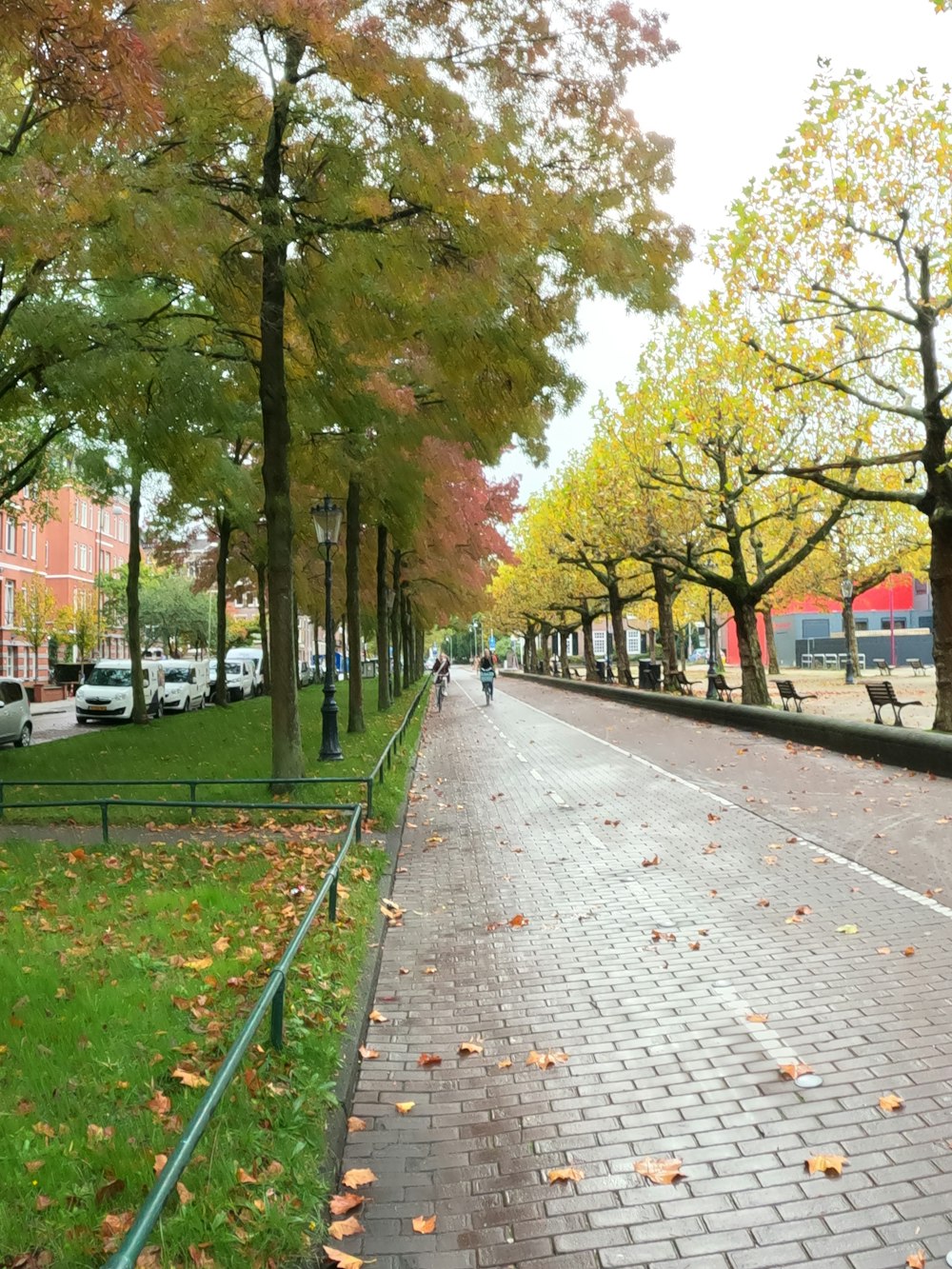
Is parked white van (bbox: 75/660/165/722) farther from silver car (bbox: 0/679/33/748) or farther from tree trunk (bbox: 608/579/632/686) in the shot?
tree trunk (bbox: 608/579/632/686)

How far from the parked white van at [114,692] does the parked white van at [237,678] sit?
925cm

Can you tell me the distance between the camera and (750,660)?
27.5 metres

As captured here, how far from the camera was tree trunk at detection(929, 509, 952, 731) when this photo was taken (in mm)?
17094

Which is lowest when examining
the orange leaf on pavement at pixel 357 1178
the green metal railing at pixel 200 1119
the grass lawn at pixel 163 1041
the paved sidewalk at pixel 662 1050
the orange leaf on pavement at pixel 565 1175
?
the paved sidewalk at pixel 662 1050

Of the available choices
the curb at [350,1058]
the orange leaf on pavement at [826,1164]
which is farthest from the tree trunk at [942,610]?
the orange leaf on pavement at [826,1164]

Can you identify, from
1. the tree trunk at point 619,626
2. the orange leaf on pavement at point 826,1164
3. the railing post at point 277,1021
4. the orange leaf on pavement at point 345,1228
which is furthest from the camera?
the tree trunk at point 619,626

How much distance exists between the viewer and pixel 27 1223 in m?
→ 3.14

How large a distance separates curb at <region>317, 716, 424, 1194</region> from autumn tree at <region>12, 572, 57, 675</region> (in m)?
51.9

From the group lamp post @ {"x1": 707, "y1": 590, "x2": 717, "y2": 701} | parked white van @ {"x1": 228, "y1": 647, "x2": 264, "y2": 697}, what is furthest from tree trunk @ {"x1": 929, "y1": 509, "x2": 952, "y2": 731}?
parked white van @ {"x1": 228, "y1": 647, "x2": 264, "y2": 697}

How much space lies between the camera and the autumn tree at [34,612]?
54562 millimetres

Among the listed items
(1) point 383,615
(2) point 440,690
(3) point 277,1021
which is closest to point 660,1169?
(3) point 277,1021

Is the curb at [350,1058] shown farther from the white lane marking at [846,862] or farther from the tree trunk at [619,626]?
the tree trunk at [619,626]

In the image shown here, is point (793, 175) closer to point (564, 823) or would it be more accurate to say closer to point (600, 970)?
point (564, 823)

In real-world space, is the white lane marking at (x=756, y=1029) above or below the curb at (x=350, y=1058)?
below
